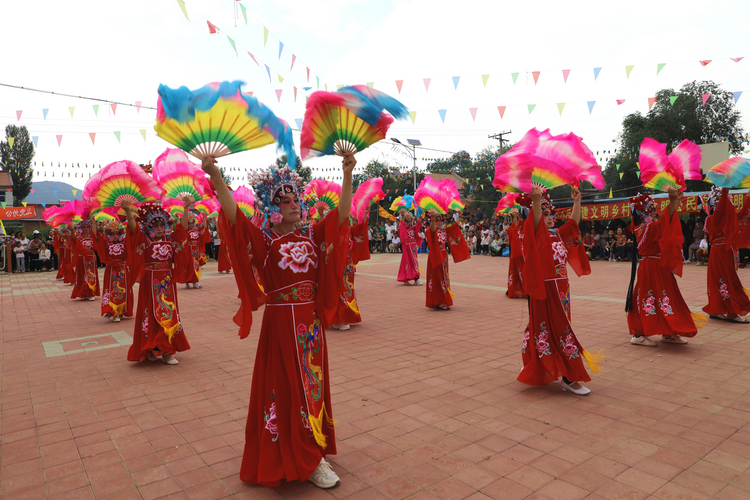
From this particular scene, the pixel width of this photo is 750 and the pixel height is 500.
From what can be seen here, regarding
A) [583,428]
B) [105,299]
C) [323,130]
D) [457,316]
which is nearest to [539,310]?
[583,428]

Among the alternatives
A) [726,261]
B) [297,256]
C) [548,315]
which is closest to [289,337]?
[297,256]

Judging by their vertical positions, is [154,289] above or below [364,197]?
below

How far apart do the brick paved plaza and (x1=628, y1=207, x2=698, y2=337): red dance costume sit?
30cm

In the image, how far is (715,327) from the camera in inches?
262

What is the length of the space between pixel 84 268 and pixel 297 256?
10.9 m

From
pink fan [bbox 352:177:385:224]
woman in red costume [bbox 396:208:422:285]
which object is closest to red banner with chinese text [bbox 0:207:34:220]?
woman in red costume [bbox 396:208:422:285]

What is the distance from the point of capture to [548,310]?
14.3 ft

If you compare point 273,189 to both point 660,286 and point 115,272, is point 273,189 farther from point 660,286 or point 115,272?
point 115,272

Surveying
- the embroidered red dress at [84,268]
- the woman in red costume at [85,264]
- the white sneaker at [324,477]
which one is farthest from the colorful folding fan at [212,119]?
the embroidered red dress at [84,268]

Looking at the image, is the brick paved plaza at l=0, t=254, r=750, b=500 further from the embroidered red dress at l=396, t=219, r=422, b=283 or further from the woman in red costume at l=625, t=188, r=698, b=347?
the embroidered red dress at l=396, t=219, r=422, b=283

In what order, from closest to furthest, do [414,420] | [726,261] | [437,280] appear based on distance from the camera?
[414,420] < [726,261] < [437,280]

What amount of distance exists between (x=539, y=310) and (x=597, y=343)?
2.10 m

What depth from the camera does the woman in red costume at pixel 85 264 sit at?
37.6 feet

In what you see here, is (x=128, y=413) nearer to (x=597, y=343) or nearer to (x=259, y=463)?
(x=259, y=463)
